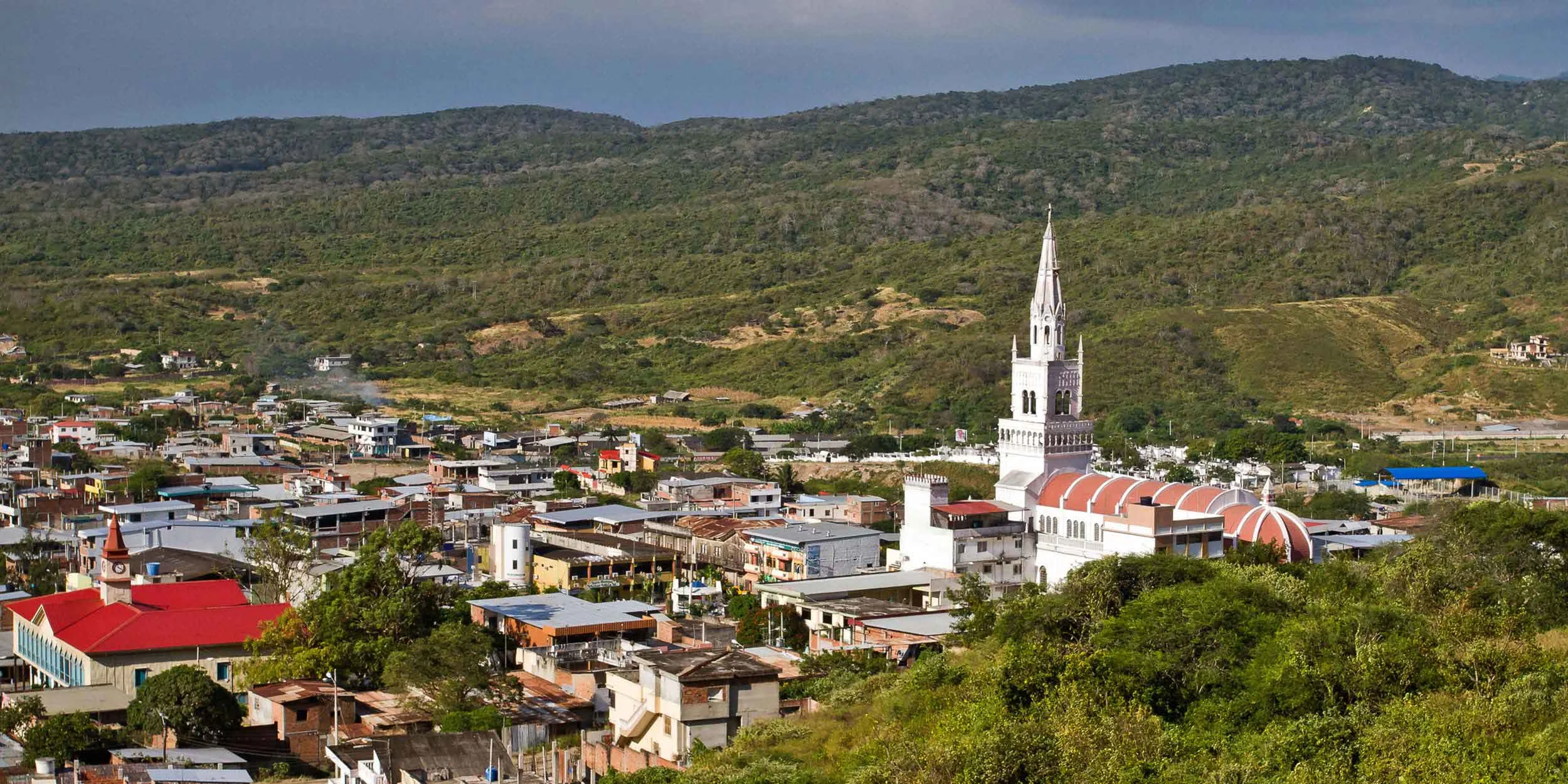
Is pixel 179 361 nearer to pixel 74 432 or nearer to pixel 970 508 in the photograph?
pixel 74 432

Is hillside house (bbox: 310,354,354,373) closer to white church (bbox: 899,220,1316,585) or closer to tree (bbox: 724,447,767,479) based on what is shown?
tree (bbox: 724,447,767,479)

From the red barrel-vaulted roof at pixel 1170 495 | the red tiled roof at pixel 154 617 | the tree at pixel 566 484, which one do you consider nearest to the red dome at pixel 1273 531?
the red barrel-vaulted roof at pixel 1170 495

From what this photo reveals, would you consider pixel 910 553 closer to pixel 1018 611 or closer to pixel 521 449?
pixel 1018 611

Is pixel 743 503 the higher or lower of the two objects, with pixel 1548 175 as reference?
lower

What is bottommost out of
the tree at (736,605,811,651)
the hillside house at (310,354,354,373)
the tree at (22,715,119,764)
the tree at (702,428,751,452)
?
the tree at (736,605,811,651)

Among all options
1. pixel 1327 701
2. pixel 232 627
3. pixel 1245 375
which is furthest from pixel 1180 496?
pixel 1245 375

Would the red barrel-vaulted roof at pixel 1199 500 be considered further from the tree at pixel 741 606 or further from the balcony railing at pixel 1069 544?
the tree at pixel 741 606

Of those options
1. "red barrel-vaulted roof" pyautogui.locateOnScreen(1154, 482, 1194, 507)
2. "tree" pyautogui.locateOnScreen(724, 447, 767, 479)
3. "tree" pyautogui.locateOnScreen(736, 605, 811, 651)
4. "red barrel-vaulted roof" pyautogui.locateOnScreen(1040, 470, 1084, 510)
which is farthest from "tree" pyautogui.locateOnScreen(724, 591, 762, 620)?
"tree" pyautogui.locateOnScreen(724, 447, 767, 479)
